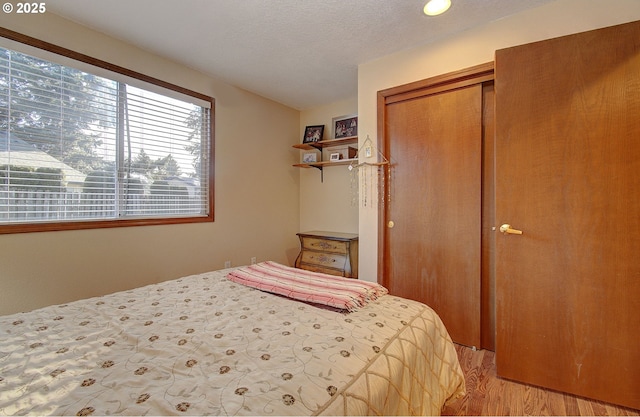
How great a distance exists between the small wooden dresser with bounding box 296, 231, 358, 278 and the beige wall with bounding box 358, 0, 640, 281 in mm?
363

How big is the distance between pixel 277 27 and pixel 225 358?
2.22m

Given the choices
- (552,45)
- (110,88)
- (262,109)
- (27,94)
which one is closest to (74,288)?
(27,94)

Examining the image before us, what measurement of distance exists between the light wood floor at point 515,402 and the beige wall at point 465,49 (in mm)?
1102

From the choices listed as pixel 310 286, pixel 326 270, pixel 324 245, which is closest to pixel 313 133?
pixel 324 245

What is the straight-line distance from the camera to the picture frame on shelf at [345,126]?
132 inches

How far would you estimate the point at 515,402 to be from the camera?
1.58 m

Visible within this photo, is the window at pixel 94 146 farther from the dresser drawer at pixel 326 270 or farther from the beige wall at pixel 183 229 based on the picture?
the dresser drawer at pixel 326 270

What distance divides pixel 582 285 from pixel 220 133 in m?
3.23

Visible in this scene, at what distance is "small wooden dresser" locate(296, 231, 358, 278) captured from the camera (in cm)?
301

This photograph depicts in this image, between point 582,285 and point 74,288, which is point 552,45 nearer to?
point 582,285

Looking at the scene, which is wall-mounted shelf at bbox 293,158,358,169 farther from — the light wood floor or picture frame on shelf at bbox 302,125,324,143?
the light wood floor

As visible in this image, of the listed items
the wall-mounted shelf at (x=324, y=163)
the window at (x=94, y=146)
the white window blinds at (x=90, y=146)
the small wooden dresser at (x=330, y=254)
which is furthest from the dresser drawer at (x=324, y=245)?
the white window blinds at (x=90, y=146)

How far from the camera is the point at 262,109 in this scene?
11.3 feet

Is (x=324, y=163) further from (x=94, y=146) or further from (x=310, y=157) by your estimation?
(x=94, y=146)
